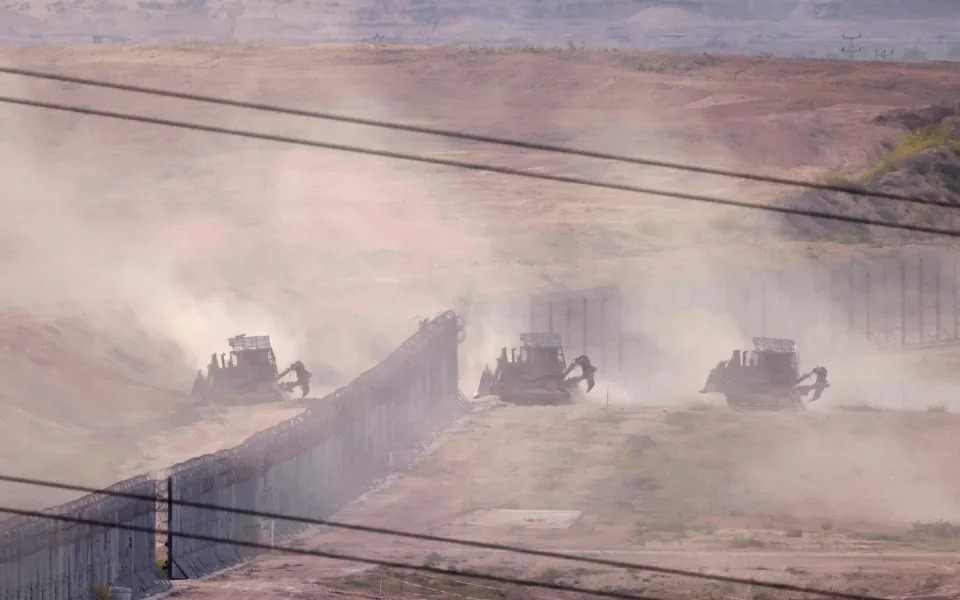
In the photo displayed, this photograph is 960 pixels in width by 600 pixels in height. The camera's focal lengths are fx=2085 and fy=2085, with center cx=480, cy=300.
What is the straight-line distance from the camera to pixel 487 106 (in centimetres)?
13662

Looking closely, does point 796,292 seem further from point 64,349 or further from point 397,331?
point 64,349

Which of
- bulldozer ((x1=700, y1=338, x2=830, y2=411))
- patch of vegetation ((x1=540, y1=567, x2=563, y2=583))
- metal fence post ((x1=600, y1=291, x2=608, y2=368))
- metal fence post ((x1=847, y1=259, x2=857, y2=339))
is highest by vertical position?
metal fence post ((x1=847, y1=259, x2=857, y2=339))

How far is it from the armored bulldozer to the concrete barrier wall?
86.0ft

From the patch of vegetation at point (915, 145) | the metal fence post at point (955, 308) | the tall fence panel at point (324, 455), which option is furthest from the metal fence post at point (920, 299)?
the tall fence panel at point (324, 455)

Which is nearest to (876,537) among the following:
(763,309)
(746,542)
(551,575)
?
(746,542)

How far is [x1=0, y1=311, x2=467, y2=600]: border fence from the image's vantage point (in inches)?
1247

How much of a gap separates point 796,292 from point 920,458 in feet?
111

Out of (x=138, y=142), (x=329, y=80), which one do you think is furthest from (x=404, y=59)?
(x=138, y=142)

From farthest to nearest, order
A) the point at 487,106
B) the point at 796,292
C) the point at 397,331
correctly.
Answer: the point at 487,106 < the point at 796,292 < the point at 397,331

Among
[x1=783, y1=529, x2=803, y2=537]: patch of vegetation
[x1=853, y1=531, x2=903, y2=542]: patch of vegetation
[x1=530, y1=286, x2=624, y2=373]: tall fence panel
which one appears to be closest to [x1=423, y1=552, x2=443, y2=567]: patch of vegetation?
[x1=783, y1=529, x2=803, y2=537]: patch of vegetation

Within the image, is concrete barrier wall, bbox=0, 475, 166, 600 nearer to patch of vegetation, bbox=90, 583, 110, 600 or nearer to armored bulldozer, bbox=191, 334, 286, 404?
patch of vegetation, bbox=90, 583, 110, 600

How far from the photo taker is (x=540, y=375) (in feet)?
209

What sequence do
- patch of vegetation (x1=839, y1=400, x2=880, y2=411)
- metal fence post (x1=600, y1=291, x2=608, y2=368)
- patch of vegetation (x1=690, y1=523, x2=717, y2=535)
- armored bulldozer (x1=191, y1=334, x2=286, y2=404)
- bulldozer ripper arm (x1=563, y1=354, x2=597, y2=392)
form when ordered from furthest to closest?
1. metal fence post (x1=600, y1=291, x2=608, y2=368)
2. bulldozer ripper arm (x1=563, y1=354, x2=597, y2=392)
3. patch of vegetation (x1=839, y1=400, x2=880, y2=411)
4. armored bulldozer (x1=191, y1=334, x2=286, y2=404)
5. patch of vegetation (x1=690, y1=523, x2=717, y2=535)

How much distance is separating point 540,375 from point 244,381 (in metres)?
9.00
